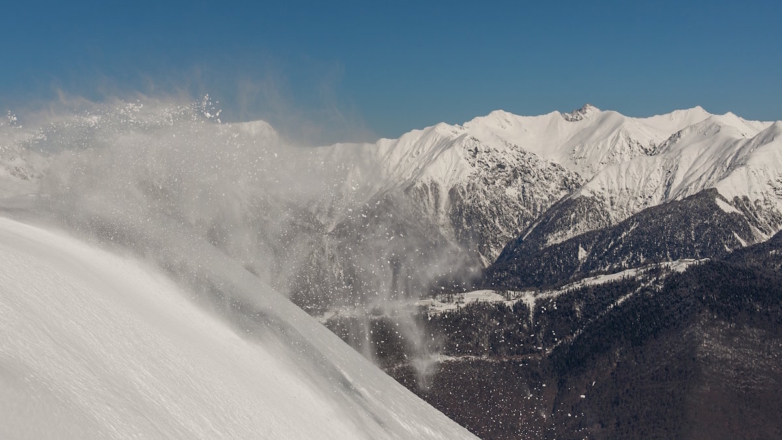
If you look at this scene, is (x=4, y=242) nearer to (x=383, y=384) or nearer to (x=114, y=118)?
(x=383, y=384)

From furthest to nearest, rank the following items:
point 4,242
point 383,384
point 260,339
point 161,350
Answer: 1. point 383,384
2. point 260,339
3. point 4,242
4. point 161,350

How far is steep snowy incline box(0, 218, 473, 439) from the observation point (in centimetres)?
2359

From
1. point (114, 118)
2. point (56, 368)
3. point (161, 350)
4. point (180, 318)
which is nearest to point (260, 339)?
point (180, 318)

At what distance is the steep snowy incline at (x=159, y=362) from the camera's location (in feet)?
77.4

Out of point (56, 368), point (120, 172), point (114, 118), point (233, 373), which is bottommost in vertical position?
point (56, 368)

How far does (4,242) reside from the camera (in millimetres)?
36656

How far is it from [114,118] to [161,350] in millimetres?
82899

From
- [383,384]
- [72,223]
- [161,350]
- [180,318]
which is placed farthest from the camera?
[383,384]

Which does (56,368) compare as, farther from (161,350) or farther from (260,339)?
(260,339)

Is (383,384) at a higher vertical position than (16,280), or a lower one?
higher

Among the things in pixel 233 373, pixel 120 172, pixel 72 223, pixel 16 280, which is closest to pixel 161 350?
pixel 233 373

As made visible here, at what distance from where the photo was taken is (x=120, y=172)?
8412cm

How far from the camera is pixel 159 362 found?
107ft

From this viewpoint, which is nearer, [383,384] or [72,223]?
[72,223]
